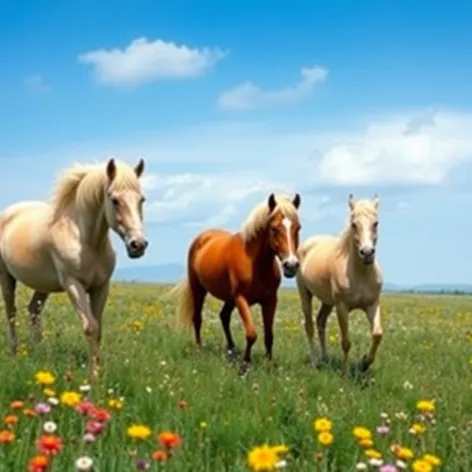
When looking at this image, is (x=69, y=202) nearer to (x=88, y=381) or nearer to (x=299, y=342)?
(x=88, y=381)

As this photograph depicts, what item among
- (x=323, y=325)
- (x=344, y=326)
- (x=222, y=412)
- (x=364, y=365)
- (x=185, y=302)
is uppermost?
(x=185, y=302)

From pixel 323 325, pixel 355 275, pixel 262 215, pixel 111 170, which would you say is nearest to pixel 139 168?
pixel 111 170

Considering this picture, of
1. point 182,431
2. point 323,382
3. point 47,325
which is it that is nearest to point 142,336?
point 47,325

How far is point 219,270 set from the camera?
41.6ft

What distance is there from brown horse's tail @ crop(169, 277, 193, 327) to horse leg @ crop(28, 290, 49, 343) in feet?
10.2

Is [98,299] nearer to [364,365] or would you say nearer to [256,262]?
[256,262]

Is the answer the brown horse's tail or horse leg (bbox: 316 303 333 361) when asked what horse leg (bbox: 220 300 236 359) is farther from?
horse leg (bbox: 316 303 333 361)

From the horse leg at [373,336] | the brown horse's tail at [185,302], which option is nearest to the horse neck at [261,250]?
the horse leg at [373,336]

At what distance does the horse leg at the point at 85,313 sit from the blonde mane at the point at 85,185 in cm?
98

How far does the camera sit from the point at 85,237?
32.8 ft

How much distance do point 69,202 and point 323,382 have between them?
4.15 metres

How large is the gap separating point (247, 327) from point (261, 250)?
3.82 ft

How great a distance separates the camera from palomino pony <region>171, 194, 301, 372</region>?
10898 millimetres

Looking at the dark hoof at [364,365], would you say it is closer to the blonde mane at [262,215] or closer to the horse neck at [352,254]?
the horse neck at [352,254]
